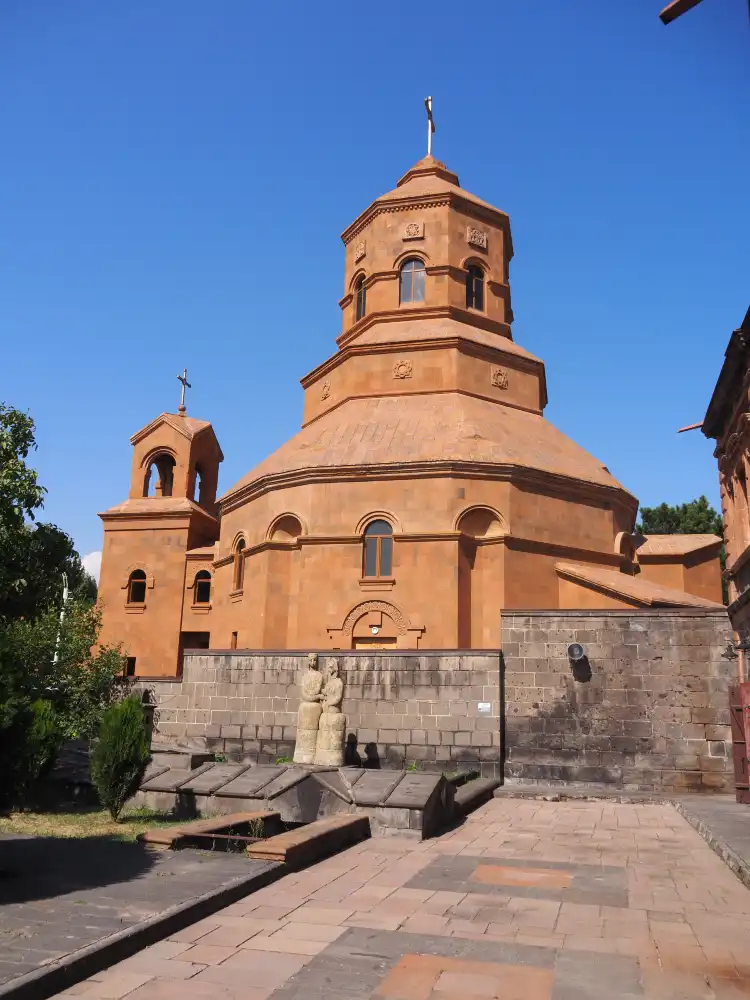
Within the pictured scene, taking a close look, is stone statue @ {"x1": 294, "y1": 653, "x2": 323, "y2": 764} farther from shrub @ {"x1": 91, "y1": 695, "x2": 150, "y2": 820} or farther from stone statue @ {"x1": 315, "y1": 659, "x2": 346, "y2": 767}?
shrub @ {"x1": 91, "y1": 695, "x2": 150, "y2": 820}

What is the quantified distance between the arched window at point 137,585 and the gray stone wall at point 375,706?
34.1ft

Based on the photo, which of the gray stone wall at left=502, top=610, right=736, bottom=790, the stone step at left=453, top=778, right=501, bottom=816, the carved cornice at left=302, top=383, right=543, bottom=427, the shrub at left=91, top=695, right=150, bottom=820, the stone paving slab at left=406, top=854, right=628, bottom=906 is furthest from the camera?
the carved cornice at left=302, top=383, right=543, bottom=427

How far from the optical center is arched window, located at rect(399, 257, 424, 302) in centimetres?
2638

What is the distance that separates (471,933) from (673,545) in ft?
67.4

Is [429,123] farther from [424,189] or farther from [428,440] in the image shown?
[428,440]

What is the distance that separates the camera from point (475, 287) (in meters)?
27.0

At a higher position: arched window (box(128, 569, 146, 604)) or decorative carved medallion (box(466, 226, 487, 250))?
decorative carved medallion (box(466, 226, 487, 250))

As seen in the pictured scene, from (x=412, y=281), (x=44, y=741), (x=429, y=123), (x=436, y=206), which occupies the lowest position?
(x=44, y=741)

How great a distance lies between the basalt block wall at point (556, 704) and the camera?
14680mm

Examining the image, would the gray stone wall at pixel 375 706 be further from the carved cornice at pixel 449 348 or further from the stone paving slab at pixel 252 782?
the carved cornice at pixel 449 348

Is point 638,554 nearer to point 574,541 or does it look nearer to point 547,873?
point 574,541

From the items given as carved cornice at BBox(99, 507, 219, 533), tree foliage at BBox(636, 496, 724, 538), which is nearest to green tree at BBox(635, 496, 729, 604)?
tree foliage at BBox(636, 496, 724, 538)

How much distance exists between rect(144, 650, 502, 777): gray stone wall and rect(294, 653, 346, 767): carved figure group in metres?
2.33

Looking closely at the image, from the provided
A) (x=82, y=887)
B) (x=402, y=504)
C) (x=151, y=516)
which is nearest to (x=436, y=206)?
(x=402, y=504)
